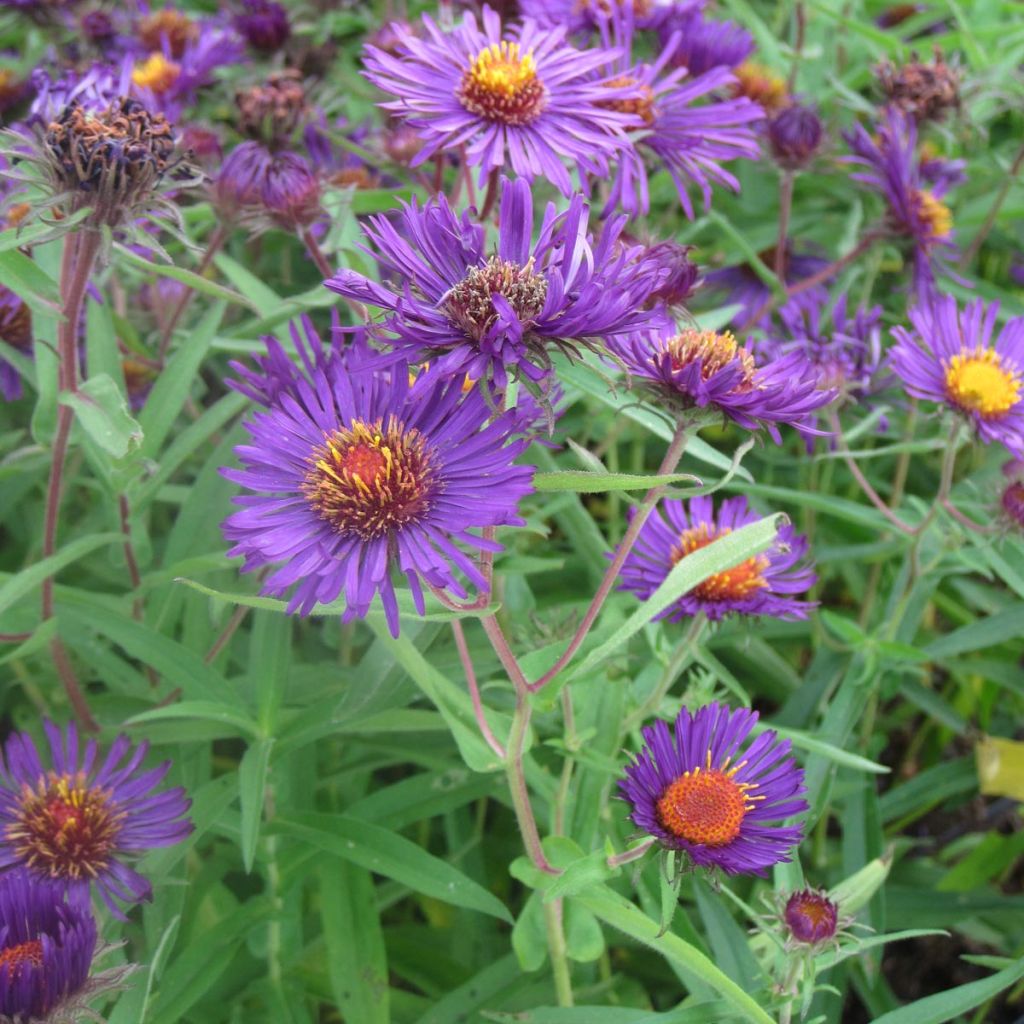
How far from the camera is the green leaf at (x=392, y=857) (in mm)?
1247

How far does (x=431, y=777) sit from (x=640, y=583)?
1.16ft

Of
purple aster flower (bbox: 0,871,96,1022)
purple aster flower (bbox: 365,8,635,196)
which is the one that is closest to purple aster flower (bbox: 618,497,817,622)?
purple aster flower (bbox: 365,8,635,196)

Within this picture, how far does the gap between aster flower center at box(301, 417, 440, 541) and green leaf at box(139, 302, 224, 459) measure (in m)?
0.42

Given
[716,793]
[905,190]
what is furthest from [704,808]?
[905,190]

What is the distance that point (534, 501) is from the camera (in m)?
1.69

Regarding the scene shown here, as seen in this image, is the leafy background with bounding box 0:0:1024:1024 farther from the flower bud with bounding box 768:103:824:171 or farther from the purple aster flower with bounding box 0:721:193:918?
the flower bud with bounding box 768:103:824:171

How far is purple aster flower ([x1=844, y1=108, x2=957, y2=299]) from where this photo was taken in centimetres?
175

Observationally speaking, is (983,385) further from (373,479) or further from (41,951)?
(41,951)

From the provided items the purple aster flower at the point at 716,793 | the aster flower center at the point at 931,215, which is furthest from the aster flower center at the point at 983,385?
the purple aster flower at the point at 716,793

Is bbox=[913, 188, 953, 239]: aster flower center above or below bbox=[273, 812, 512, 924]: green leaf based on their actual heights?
above

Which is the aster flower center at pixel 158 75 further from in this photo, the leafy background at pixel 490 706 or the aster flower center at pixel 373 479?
the aster flower center at pixel 373 479

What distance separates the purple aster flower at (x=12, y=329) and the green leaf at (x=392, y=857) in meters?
0.66

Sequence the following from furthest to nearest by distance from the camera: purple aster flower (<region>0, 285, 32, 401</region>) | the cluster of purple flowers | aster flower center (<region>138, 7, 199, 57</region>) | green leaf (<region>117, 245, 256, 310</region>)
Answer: aster flower center (<region>138, 7, 199, 57</region>) < purple aster flower (<region>0, 285, 32, 401</region>) < green leaf (<region>117, 245, 256, 310</region>) < the cluster of purple flowers

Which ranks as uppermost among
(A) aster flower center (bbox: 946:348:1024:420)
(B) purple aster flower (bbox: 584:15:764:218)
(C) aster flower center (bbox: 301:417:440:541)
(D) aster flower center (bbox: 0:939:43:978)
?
(B) purple aster flower (bbox: 584:15:764:218)
